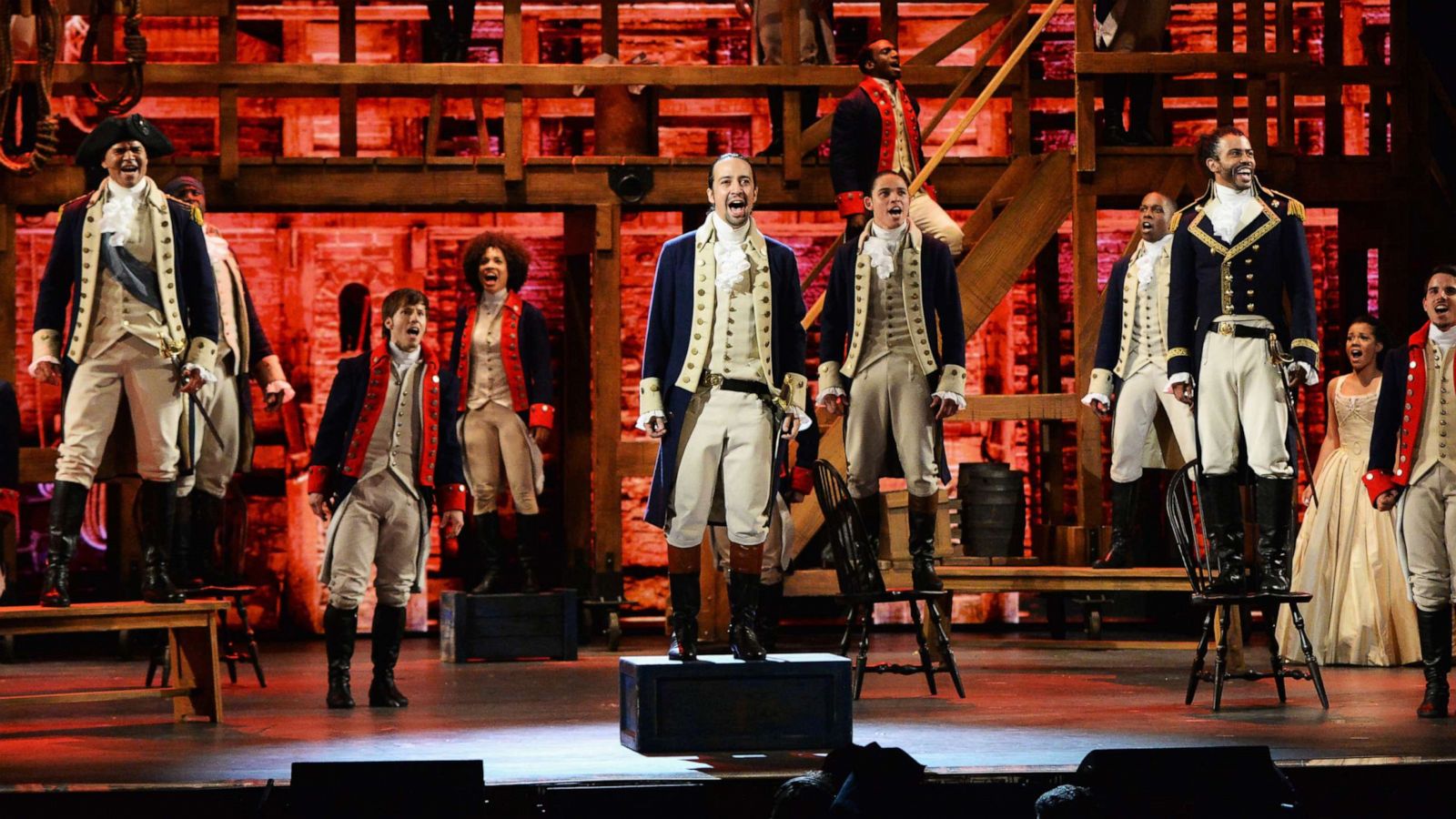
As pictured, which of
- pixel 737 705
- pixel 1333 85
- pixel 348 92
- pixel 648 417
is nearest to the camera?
pixel 737 705

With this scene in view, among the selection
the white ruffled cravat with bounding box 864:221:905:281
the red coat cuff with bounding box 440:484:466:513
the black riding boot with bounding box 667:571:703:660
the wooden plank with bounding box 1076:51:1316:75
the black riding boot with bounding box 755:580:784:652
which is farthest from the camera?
the wooden plank with bounding box 1076:51:1316:75

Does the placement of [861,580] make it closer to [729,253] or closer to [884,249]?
[884,249]

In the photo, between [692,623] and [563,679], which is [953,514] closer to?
[563,679]

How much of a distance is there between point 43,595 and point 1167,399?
200 inches

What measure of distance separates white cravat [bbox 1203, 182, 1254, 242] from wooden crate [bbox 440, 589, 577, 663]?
3.71 meters

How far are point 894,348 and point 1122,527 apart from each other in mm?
2557

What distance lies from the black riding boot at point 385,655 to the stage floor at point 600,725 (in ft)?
0.26

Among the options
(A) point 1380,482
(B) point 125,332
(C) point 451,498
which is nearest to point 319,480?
(C) point 451,498

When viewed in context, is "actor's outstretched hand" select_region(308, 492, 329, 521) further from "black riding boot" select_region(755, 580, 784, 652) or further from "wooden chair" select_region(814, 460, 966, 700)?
"black riding boot" select_region(755, 580, 784, 652)

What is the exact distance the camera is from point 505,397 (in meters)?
9.80

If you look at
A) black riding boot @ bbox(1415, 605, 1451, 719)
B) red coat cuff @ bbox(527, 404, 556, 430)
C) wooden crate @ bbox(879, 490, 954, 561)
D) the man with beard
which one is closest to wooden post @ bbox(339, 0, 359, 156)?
red coat cuff @ bbox(527, 404, 556, 430)

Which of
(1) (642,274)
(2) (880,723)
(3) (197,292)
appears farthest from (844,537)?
(1) (642,274)

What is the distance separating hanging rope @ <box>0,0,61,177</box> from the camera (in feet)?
28.9

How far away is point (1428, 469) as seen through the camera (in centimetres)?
683
